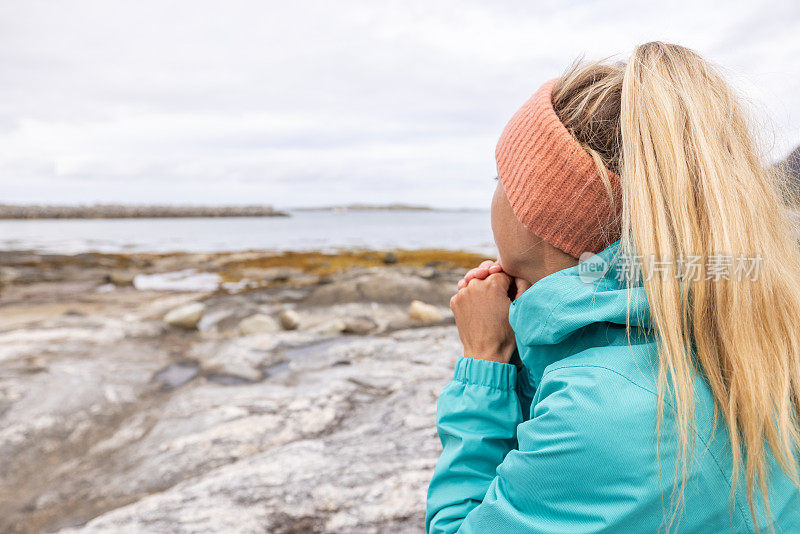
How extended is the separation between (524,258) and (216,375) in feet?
23.4

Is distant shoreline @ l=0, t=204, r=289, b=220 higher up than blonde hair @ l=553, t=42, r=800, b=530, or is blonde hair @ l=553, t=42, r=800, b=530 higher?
blonde hair @ l=553, t=42, r=800, b=530

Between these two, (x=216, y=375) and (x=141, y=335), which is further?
(x=141, y=335)

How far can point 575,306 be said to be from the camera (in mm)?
1334

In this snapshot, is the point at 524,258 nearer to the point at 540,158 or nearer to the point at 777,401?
the point at 540,158

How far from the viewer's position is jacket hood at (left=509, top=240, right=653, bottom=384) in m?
1.28

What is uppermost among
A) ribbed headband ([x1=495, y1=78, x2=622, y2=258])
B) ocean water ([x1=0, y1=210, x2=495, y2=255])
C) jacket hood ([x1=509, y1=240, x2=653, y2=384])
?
ribbed headband ([x1=495, y1=78, x2=622, y2=258])

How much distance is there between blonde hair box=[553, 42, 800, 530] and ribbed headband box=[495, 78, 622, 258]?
0.11 meters

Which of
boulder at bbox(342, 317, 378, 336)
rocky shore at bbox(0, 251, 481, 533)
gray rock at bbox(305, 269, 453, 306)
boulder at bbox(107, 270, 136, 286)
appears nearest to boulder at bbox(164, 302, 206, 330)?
rocky shore at bbox(0, 251, 481, 533)

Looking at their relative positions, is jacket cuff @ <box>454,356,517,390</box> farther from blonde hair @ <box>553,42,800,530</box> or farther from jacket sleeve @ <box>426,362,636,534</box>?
blonde hair @ <box>553,42,800,530</box>

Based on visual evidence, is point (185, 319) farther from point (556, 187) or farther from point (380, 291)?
point (556, 187)

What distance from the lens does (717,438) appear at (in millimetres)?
1219

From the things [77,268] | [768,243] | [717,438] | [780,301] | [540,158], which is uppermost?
[540,158]

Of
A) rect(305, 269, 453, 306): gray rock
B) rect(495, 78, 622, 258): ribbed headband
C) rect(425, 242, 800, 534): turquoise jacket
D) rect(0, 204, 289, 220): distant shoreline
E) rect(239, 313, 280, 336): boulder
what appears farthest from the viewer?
rect(0, 204, 289, 220): distant shoreline

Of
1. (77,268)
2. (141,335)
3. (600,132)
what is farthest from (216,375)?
(77,268)
